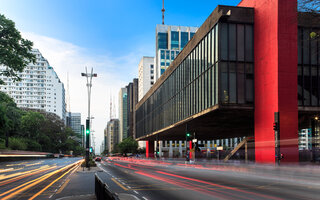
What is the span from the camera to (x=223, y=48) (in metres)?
37.6

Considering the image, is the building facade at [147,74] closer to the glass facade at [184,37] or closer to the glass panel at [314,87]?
the glass facade at [184,37]

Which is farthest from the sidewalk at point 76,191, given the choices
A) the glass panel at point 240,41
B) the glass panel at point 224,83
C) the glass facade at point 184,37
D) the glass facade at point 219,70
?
the glass facade at point 184,37

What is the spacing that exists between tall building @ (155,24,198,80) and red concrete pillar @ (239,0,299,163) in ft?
413

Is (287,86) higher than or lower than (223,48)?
lower

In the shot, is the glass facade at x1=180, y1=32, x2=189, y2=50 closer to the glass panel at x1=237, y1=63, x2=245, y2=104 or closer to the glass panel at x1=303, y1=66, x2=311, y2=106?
the glass panel at x1=237, y1=63, x2=245, y2=104

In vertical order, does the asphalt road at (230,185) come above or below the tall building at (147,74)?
below

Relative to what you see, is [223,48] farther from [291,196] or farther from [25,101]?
[25,101]

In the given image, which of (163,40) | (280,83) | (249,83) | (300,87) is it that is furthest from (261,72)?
(163,40)

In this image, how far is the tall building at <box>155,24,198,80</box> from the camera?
16038 centimetres

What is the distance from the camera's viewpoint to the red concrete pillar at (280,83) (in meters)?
33.1

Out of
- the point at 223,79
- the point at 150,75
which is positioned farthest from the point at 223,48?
the point at 150,75

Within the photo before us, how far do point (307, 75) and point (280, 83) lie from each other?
5.45 m

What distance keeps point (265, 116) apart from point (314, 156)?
12664 mm

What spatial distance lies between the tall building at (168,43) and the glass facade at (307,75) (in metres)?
125
